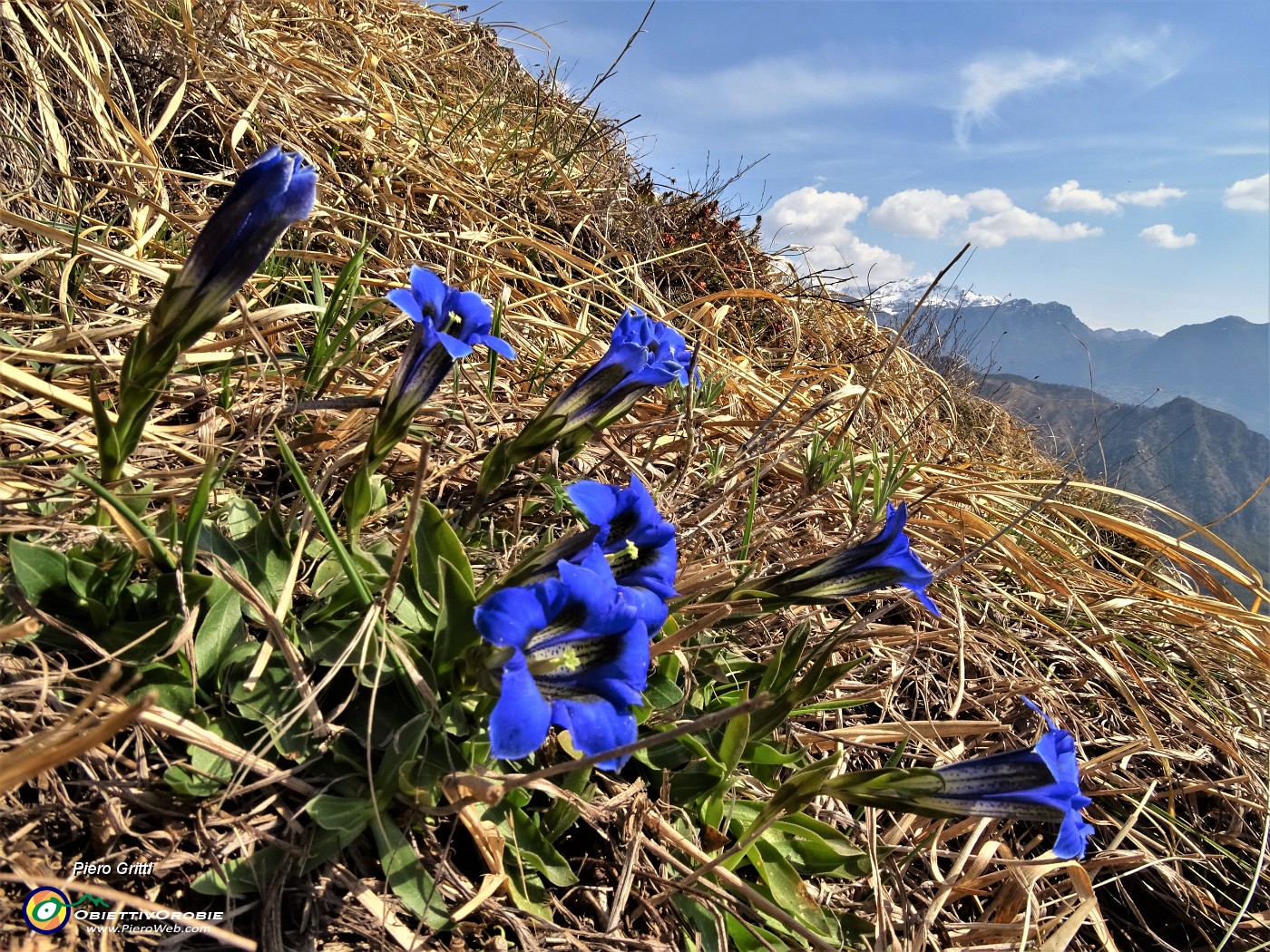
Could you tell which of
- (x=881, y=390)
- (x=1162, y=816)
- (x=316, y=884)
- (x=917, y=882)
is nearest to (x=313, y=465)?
(x=316, y=884)

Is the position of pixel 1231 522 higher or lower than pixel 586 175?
higher

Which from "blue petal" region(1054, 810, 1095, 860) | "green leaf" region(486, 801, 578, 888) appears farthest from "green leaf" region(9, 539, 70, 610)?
"blue petal" region(1054, 810, 1095, 860)

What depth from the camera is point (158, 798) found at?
1163 mm

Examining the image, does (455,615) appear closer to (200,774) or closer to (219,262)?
(200,774)

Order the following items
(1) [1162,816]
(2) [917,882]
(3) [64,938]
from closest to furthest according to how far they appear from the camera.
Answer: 1. (3) [64,938]
2. (2) [917,882]
3. (1) [1162,816]

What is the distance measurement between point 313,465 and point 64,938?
1.02 m

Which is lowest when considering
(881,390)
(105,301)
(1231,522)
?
(105,301)

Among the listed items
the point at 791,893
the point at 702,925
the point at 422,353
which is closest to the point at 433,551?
the point at 422,353

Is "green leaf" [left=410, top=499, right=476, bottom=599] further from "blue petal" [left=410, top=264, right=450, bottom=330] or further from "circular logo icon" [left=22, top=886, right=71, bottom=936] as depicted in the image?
"circular logo icon" [left=22, top=886, right=71, bottom=936]

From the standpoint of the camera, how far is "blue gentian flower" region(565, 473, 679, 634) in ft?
4.25

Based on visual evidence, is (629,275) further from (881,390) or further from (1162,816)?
A: (1162,816)

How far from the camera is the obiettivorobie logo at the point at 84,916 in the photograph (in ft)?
3.08

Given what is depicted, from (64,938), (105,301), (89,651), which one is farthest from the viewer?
(105,301)

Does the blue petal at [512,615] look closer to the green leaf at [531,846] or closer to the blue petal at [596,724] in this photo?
the blue petal at [596,724]
